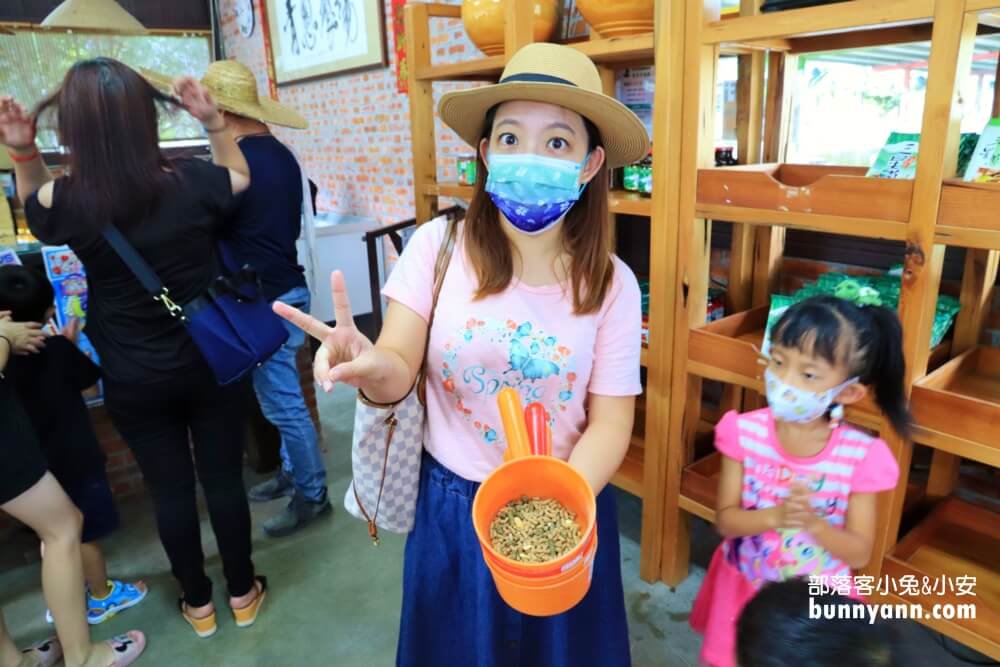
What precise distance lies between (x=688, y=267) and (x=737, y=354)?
276 mm

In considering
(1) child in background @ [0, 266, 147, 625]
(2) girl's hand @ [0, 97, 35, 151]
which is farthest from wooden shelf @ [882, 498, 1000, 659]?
(2) girl's hand @ [0, 97, 35, 151]

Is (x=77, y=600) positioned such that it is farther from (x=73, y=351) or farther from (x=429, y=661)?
(x=429, y=661)

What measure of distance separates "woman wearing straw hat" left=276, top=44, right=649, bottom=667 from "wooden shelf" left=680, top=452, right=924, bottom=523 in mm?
807

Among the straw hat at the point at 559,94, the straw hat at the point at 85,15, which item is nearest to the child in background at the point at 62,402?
the straw hat at the point at 559,94

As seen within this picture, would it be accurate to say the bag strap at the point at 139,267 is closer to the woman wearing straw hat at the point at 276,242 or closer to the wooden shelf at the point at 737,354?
the woman wearing straw hat at the point at 276,242

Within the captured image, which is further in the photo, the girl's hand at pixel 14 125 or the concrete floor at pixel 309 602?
the concrete floor at pixel 309 602

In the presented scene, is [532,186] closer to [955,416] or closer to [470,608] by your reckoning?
[470,608]

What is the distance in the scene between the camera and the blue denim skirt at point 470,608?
4.34 ft

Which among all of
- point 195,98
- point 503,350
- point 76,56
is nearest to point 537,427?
point 503,350

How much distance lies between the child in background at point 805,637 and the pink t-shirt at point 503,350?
0.50 m

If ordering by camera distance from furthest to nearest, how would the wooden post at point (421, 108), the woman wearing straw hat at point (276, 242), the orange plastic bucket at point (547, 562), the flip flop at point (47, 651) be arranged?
1. the wooden post at point (421, 108)
2. the woman wearing straw hat at point (276, 242)
3. the flip flop at point (47, 651)
4. the orange plastic bucket at point (547, 562)

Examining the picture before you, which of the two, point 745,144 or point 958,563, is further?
point 745,144

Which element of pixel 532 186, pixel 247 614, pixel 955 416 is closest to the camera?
pixel 532 186

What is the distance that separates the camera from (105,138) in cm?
159
